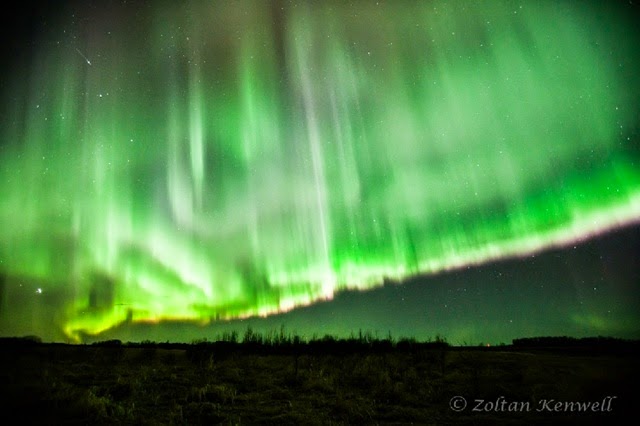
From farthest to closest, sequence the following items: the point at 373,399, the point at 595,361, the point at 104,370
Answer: the point at 595,361
the point at 104,370
the point at 373,399

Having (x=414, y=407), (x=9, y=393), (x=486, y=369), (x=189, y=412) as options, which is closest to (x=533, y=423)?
(x=414, y=407)

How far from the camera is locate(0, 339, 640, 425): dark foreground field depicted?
512 inches

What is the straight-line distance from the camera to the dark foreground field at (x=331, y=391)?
1301 cm

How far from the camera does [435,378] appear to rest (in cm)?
1981

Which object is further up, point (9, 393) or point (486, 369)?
point (9, 393)

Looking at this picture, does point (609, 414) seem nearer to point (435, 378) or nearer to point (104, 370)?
point (435, 378)

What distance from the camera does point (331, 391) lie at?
56.5 ft

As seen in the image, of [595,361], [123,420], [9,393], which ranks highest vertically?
[9,393]

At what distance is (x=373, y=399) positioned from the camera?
52.0ft

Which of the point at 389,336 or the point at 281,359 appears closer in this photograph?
the point at 281,359

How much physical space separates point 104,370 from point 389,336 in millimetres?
23104

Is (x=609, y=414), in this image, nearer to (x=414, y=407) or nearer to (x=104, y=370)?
(x=414, y=407)

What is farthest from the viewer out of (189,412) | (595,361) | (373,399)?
(595,361)

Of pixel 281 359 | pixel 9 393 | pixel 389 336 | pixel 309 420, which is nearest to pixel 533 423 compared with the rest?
pixel 309 420
